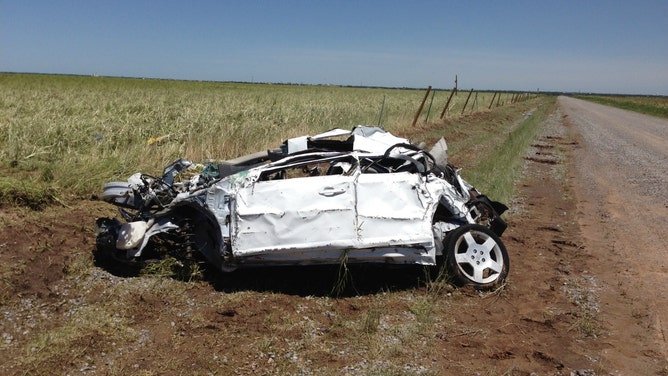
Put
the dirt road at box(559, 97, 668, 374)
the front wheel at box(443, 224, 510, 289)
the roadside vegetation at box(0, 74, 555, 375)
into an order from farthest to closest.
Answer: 1. the front wheel at box(443, 224, 510, 289)
2. the dirt road at box(559, 97, 668, 374)
3. the roadside vegetation at box(0, 74, 555, 375)

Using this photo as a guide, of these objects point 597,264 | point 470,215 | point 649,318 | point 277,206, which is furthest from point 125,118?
point 649,318

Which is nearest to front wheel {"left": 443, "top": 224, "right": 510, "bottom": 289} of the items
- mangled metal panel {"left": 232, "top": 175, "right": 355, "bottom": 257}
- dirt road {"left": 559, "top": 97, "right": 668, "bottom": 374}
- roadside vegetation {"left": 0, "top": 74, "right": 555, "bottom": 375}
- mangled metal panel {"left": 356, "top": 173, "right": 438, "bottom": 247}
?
roadside vegetation {"left": 0, "top": 74, "right": 555, "bottom": 375}

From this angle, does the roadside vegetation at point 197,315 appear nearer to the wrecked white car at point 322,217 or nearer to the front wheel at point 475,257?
the front wheel at point 475,257

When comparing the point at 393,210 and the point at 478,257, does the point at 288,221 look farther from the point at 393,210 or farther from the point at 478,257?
the point at 478,257

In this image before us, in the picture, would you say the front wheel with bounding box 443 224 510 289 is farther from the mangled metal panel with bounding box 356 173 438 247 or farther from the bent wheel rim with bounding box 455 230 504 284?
the mangled metal panel with bounding box 356 173 438 247

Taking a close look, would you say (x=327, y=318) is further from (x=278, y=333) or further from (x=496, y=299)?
(x=496, y=299)

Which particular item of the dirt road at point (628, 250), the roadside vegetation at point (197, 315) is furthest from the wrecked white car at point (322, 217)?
the dirt road at point (628, 250)

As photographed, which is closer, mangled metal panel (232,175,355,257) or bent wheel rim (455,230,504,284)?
mangled metal panel (232,175,355,257)

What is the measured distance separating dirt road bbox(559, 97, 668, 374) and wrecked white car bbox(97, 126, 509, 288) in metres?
1.20

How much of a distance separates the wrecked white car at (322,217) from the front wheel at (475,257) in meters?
0.01

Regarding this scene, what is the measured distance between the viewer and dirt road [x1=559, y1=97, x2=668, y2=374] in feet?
13.6

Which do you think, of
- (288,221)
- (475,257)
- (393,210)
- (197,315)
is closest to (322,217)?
(288,221)

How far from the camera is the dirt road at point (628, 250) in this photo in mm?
4160

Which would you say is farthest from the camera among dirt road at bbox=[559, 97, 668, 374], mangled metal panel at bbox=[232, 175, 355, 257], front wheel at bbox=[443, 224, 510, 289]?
front wheel at bbox=[443, 224, 510, 289]
